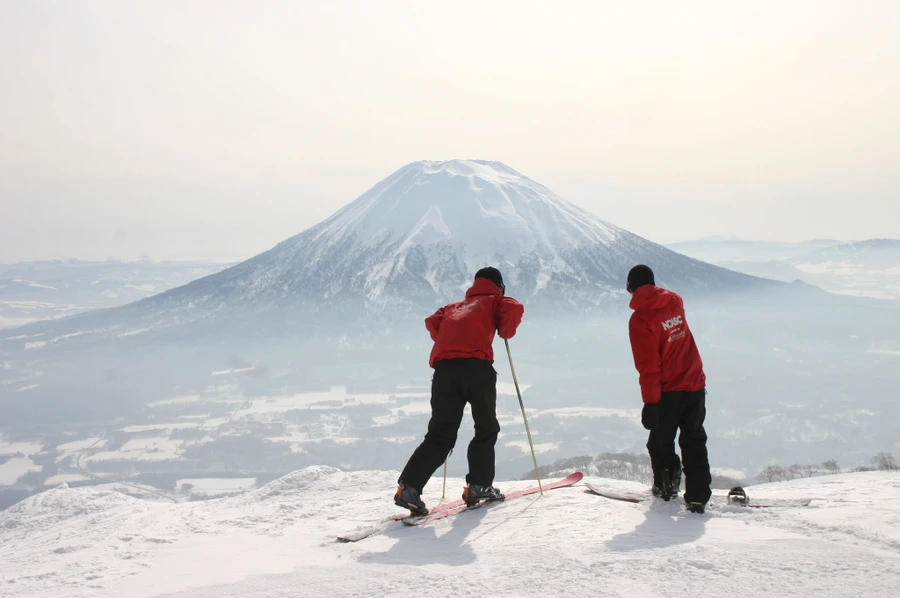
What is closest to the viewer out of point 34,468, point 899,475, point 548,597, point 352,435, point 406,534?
point 548,597

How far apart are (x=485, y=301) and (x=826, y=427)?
23185 centimetres

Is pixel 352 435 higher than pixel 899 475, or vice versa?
pixel 899 475

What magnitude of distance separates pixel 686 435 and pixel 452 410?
243 centimetres

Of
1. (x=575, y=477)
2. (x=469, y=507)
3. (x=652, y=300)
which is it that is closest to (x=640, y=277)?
(x=652, y=300)

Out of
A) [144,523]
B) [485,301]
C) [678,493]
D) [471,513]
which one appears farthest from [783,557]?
[144,523]

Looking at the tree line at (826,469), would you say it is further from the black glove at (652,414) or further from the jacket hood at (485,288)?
the jacket hood at (485,288)

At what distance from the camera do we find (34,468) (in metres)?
177

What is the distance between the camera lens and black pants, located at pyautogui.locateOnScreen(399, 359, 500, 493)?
6.24 m

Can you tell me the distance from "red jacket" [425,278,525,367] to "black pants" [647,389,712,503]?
1.75m

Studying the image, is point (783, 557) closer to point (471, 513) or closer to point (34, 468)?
point (471, 513)

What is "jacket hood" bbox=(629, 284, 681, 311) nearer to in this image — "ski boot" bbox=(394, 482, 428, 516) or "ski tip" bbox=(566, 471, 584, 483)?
"ski tip" bbox=(566, 471, 584, 483)

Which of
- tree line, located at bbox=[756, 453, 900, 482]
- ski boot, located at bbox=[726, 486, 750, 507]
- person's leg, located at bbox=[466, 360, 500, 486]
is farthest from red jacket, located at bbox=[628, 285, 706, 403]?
tree line, located at bbox=[756, 453, 900, 482]

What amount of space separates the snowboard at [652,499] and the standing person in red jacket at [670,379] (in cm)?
48

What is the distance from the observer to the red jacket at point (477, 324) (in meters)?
6.33
